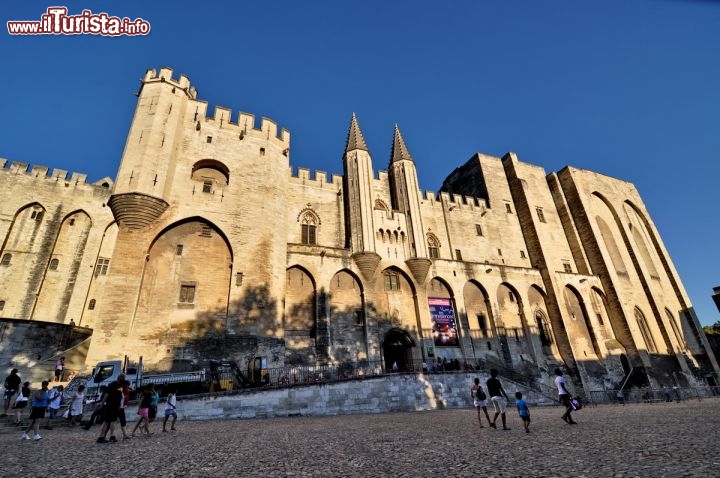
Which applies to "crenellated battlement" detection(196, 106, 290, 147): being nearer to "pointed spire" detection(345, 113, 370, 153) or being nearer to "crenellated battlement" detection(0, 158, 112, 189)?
"pointed spire" detection(345, 113, 370, 153)

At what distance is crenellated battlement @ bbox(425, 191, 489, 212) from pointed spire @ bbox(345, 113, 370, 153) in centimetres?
694

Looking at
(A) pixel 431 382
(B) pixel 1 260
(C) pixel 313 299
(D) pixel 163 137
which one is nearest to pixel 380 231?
(C) pixel 313 299

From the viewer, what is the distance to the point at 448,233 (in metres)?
27.6

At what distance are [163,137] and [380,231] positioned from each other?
13490 mm

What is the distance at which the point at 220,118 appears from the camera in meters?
21.9

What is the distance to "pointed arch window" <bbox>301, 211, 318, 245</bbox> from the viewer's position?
22.8 m

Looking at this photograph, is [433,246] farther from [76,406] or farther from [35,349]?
[35,349]

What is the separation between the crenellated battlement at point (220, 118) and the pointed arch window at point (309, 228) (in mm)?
4934

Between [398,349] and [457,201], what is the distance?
1383 cm

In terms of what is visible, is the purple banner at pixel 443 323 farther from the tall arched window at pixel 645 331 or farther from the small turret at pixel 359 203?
the tall arched window at pixel 645 331

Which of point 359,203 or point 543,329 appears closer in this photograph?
point 359,203

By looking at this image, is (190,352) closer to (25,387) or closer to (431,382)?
(25,387)

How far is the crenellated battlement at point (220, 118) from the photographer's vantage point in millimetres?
20344

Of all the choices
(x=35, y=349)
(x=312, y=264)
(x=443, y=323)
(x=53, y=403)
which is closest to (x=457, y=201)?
(x=443, y=323)
